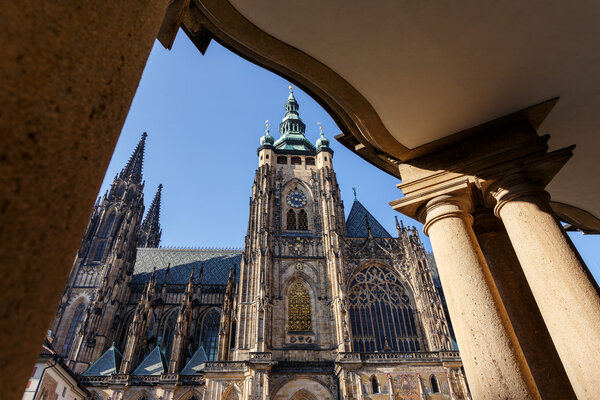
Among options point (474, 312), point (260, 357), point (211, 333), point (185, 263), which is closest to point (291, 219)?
point (260, 357)

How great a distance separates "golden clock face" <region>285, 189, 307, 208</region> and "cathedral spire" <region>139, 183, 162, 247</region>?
28.1 metres

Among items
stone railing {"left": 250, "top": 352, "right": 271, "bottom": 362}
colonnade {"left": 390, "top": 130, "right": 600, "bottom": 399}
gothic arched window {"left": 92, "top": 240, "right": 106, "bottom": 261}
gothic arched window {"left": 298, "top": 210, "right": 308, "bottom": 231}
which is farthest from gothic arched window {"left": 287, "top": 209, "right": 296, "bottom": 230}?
colonnade {"left": 390, "top": 130, "right": 600, "bottom": 399}

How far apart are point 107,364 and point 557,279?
92.8 ft

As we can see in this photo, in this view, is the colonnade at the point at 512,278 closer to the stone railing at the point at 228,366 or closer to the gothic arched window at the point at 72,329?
the stone railing at the point at 228,366

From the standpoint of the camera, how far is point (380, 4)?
10.5ft

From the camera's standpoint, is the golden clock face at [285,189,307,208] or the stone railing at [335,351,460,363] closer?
the stone railing at [335,351,460,363]

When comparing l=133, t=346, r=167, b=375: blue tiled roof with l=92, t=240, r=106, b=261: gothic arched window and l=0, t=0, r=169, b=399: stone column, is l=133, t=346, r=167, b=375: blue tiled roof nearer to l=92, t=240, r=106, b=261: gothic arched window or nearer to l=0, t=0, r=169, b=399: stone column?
l=92, t=240, r=106, b=261: gothic arched window

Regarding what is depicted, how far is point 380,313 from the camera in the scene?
2341 cm

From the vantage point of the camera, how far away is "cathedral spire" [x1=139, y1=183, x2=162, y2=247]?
4953 centimetres

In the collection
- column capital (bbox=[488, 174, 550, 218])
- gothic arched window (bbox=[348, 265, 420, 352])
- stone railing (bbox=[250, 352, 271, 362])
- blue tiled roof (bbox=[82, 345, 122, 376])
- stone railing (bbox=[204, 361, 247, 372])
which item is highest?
gothic arched window (bbox=[348, 265, 420, 352])

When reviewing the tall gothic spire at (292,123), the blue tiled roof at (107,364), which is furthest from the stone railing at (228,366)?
the tall gothic spire at (292,123)

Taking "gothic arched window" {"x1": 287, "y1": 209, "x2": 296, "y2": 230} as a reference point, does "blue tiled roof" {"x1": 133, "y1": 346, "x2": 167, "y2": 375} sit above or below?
below

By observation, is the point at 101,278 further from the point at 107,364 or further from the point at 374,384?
the point at 374,384

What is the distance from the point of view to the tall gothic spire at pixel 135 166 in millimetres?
40375
